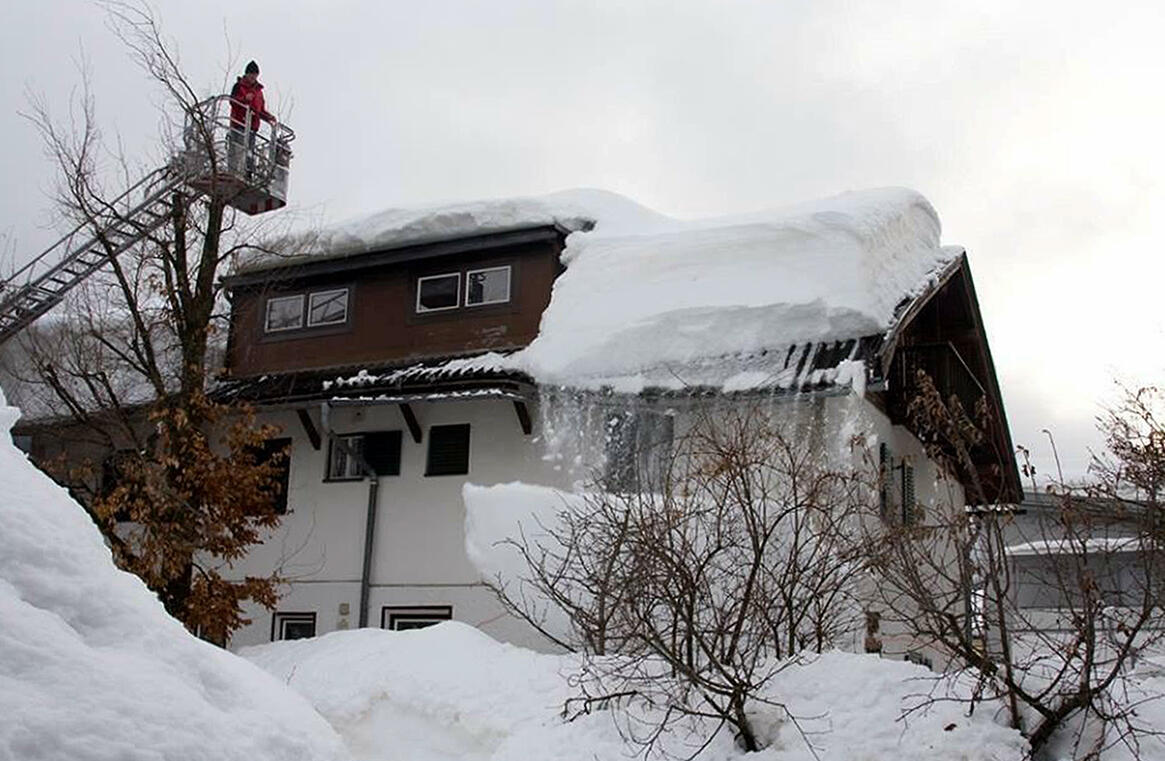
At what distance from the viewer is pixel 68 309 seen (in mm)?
19547

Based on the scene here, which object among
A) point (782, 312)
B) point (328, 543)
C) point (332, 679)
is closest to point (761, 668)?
point (332, 679)

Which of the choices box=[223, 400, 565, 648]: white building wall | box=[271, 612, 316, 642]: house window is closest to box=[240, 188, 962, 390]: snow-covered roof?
box=[223, 400, 565, 648]: white building wall

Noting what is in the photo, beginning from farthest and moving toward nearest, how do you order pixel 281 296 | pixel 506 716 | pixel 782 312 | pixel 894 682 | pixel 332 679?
pixel 281 296 → pixel 782 312 → pixel 332 679 → pixel 506 716 → pixel 894 682

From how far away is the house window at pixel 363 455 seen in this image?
60.7 ft

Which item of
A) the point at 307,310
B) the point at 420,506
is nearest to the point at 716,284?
the point at 420,506

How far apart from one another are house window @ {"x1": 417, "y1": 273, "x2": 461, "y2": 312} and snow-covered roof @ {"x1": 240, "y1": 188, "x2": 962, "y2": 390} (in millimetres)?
654

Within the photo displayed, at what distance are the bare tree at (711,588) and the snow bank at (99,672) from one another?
5.07m

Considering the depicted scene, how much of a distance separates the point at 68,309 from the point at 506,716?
11922 mm

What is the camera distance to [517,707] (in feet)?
36.0

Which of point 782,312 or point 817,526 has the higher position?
point 782,312

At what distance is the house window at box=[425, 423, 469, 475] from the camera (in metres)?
18.0

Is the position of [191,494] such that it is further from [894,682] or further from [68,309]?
[894,682]

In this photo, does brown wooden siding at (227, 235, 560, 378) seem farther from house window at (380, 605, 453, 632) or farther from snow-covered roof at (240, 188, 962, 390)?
house window at (380, 605, 453, 632)

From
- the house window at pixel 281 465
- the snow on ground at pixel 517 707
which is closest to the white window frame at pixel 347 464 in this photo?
the house window at pixel 281 465
